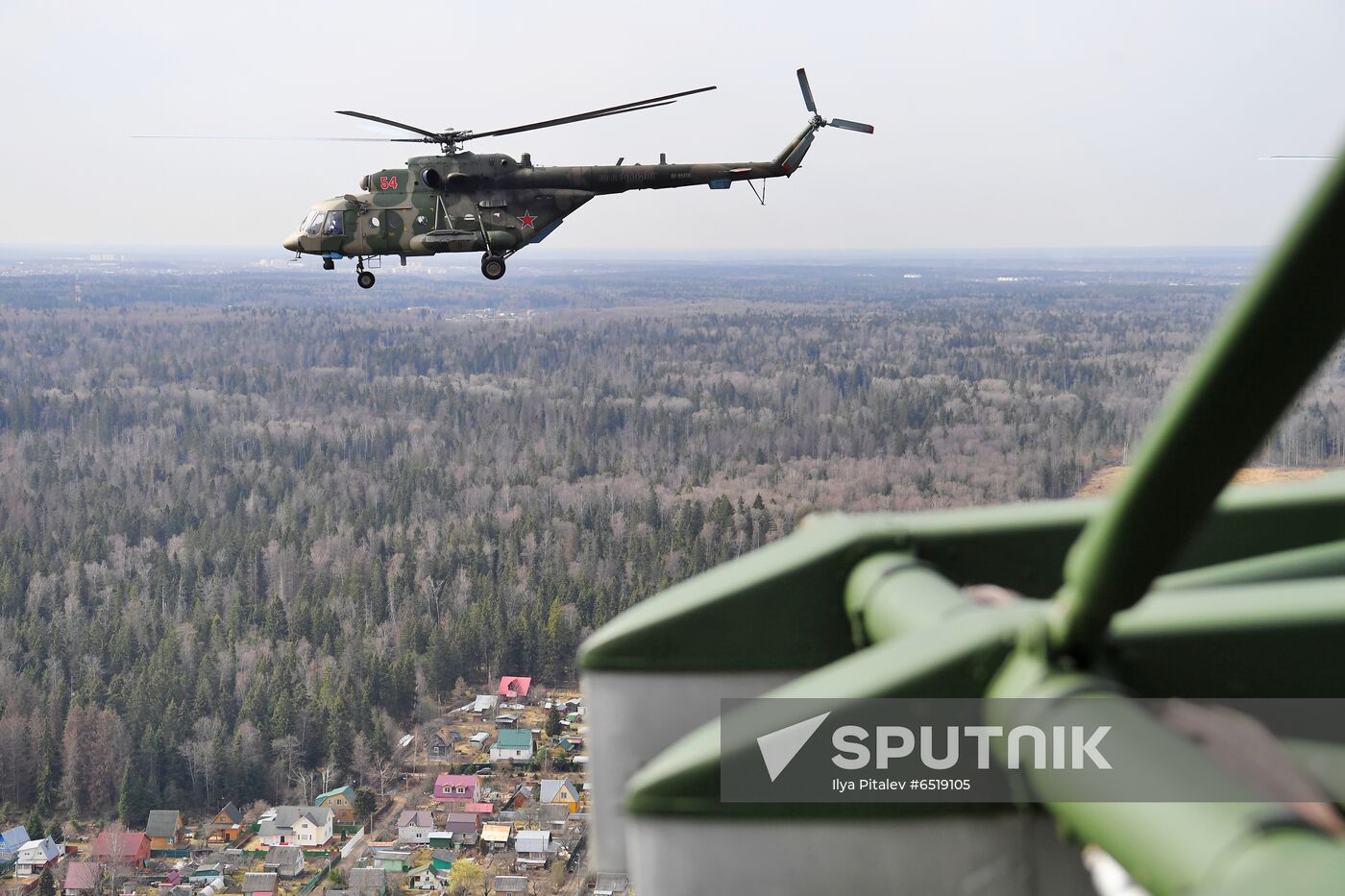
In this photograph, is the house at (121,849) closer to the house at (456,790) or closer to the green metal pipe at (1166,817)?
the house at (456,790)

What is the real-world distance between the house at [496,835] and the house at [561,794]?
1.91 meters

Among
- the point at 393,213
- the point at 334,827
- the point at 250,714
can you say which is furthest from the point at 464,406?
the point at 393,213

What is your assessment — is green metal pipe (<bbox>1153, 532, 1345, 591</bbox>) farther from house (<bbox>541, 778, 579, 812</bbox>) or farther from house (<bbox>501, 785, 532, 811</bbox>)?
house (<bbox>501, 785, 532, 811</bbox>)

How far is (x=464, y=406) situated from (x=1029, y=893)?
389 ft

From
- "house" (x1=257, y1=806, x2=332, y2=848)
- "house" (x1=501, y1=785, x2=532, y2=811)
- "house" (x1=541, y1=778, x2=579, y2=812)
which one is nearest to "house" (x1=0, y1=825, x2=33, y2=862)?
"house" (x1=257, y1=806, x2=332, y2=848)

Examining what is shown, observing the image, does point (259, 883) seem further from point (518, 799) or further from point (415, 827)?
point (518, 799)

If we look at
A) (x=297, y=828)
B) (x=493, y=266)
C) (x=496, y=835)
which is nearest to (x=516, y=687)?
(x=496, y=835)

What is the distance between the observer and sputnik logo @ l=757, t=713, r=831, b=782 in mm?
1951

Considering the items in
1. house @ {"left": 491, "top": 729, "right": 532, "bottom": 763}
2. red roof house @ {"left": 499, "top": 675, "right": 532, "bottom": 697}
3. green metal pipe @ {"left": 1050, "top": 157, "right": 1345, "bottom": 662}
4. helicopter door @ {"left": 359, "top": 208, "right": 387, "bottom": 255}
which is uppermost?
helicopter door @ {"left": 359, "top": 208, "right": 387, "bottom": 255}

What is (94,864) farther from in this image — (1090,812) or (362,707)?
(1090,812)

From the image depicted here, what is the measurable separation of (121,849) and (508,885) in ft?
54.8

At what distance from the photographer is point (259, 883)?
47.7m

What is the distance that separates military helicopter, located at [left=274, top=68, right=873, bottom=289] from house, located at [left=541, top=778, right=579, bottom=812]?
30.4 metres

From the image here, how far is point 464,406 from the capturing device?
119188 millimetres
